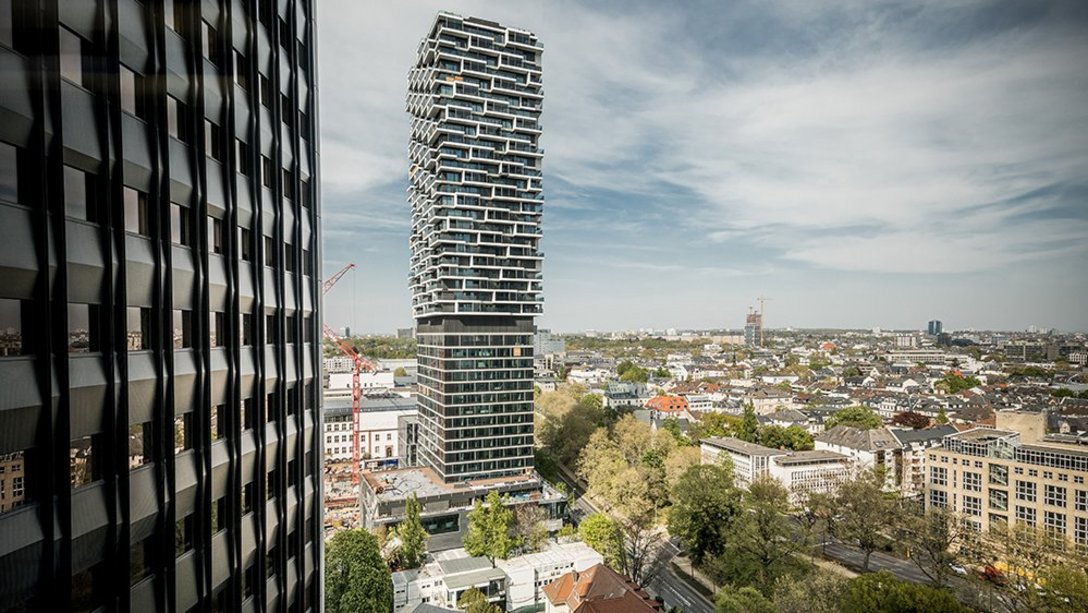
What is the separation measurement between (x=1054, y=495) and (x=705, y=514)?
17.6 meters

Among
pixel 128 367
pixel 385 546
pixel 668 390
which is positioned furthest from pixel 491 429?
pixel 668 390

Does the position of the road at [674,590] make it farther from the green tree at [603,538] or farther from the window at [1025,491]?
the window at [1025,491]

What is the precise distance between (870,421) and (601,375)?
58.0 meters

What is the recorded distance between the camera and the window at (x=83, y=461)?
5.44 meters

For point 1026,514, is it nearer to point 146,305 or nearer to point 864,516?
point 864,516

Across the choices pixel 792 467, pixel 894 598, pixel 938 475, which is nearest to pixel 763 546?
pixel 894 598

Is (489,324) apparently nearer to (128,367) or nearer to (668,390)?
(128,367)

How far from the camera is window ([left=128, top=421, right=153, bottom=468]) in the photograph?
6.20 meters

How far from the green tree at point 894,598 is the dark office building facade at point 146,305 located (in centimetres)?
1856

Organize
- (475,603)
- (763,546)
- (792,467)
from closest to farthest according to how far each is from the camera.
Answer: (475,603)
(763,546)
(792,467)

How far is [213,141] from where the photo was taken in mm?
8141

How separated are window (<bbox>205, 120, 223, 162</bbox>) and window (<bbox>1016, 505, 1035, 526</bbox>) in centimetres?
3960

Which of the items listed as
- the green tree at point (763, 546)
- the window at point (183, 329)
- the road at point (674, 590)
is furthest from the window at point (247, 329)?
the green tree at point (763, 546)

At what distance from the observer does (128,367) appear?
240 inches
